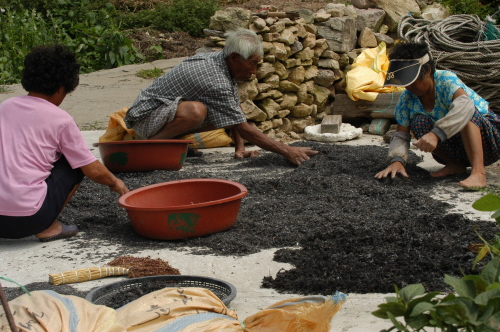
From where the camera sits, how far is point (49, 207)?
2.95 metres

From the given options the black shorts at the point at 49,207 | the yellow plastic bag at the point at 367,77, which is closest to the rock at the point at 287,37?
the yellow plastic bag at the point at 367,77

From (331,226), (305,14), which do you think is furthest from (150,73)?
(331,226)

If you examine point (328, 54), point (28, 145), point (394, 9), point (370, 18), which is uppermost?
point (394, 9)

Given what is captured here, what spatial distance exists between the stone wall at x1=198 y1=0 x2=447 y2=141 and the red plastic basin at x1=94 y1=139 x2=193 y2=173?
4.62ft

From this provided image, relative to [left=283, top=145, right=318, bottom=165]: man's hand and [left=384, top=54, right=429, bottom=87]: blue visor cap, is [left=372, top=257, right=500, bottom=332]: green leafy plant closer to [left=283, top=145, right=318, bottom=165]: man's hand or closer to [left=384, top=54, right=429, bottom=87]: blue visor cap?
[left=384, top=54, right=429, bottom=87]: blue visor cap

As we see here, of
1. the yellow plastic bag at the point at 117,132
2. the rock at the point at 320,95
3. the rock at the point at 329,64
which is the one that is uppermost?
the rock at the point at 329,64

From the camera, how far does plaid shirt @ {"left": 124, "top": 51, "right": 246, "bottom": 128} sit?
4672 millimetres

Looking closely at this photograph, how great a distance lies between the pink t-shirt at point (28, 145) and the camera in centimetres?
280

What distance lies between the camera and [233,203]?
3088mm

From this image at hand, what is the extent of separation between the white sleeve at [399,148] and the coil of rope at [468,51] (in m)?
2.23

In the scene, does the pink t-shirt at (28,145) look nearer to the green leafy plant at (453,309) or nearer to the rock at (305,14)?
the green leafy plant at (453,309)

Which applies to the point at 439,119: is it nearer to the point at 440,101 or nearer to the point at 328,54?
the point at 440,101

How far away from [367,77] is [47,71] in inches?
168

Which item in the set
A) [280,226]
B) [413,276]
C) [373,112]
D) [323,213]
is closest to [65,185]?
[280,226]
